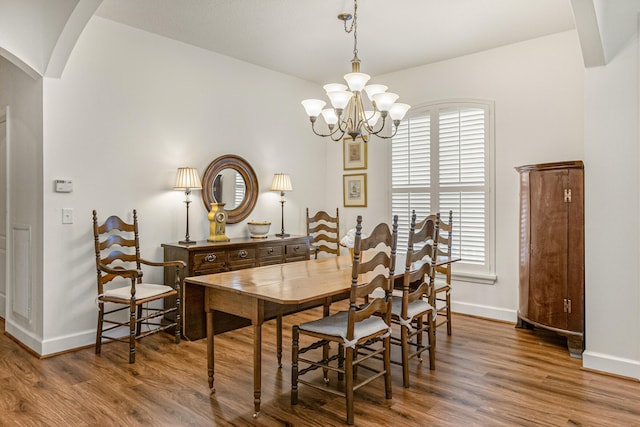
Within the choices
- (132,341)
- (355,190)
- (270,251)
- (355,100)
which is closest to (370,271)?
(355,100)

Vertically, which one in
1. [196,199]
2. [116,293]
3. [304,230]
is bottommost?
[116,293]

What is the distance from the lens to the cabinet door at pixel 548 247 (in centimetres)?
353

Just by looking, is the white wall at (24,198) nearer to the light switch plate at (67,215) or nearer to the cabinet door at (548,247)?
the light switch plate at (67,215)

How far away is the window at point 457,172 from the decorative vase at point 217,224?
2.15 metres

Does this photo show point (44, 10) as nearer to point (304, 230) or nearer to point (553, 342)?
point (304, 230)

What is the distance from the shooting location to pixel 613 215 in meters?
3.10

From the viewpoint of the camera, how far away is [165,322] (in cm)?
408

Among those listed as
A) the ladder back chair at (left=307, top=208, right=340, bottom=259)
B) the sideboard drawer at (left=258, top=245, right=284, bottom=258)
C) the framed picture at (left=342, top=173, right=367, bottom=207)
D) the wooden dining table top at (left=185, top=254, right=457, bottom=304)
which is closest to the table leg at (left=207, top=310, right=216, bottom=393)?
the wooden dining table top at (left=185, top=254, right=457, bottom=304)

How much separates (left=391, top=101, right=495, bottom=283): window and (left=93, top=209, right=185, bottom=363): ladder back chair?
279cm

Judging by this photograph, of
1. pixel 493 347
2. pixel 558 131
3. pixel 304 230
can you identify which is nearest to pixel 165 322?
pixel 304 230

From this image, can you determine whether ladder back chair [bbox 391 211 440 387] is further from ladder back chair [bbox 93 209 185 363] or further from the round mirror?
the round mirror

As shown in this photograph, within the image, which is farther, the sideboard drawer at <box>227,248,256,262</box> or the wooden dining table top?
the sideboard drawer at <box>227,248,256,262</box>

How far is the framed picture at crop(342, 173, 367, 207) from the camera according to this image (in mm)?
5580

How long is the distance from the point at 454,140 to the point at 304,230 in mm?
2158
